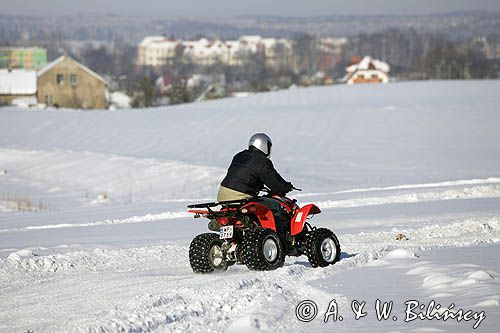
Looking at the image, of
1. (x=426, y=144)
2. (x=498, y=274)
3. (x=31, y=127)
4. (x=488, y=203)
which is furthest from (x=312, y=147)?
(x=498, y=274)

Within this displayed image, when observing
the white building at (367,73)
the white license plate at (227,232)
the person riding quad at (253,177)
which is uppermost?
the white building at (367,73)

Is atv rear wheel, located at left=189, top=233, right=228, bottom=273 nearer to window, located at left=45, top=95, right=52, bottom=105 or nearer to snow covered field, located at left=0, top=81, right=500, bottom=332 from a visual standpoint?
snow covered field, located at left=0, top=81, right=500, bottom=332

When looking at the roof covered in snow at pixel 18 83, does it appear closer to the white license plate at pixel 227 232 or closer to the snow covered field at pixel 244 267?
the snow covered field at pixel 244 267

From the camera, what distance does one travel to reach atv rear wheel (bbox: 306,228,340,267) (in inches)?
469

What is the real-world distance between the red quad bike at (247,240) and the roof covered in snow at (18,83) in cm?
10023

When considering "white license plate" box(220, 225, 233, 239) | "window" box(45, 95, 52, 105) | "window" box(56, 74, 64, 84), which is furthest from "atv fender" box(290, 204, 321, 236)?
"window" box(56, 74, 64, 84)

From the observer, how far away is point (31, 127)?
6050 cm

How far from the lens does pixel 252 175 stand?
11727 millimetres

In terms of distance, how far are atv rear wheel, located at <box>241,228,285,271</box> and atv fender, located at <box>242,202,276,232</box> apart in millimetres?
240

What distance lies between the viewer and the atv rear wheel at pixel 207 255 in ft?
38.0

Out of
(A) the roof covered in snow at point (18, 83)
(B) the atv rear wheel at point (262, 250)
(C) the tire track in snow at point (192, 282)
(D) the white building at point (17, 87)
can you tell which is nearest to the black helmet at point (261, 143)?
(B) the atv rear wheel at point (262, 250)

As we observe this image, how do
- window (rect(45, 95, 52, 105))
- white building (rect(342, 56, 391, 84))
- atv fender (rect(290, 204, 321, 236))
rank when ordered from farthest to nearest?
1. white building (rect(342, 56, 391, 84))
2. window (rect(45, 95, 52, 105))
3. atv fender (rect(290, 204, 321, 236))

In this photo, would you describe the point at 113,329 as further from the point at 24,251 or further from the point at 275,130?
the point at 275,130

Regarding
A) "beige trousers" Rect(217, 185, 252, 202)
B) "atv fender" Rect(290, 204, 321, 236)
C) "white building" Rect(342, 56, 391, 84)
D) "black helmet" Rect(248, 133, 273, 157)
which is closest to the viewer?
"beige trousers" Rect(217, 185, 252, 202)
